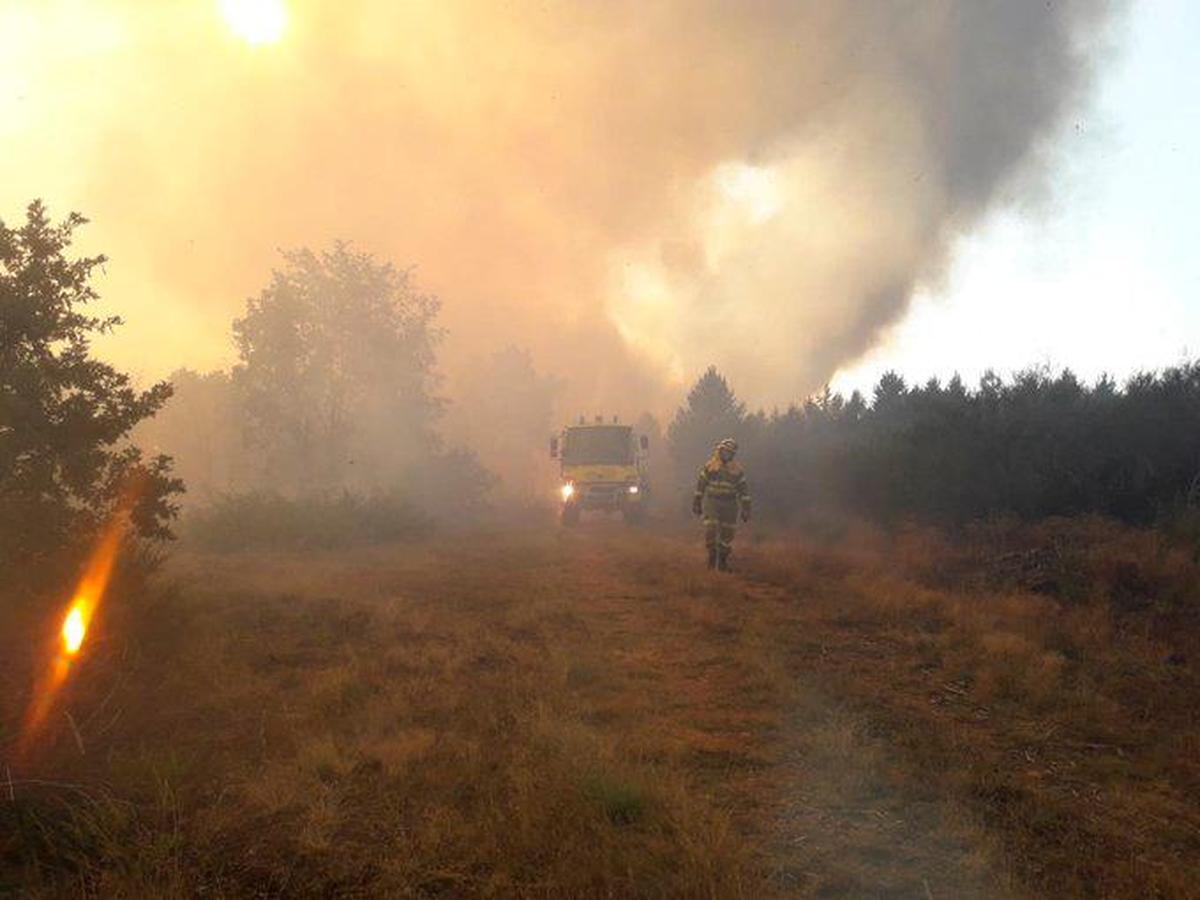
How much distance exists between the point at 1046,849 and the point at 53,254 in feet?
36.2

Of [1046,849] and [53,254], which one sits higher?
[53,254]

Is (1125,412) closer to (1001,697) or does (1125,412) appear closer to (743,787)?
(1001,697)

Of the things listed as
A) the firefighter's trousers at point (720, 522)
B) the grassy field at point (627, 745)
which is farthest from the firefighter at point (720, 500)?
the grassy field at point (627, 745)

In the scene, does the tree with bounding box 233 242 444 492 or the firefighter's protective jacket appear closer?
the firefighter's protective jacket

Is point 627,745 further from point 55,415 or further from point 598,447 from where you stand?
point 598,447

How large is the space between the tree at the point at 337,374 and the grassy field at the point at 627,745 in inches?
862

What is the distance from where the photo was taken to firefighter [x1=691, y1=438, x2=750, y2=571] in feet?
46.8

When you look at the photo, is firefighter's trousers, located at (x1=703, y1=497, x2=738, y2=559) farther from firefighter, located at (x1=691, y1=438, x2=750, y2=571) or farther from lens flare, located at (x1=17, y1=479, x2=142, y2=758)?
lens flare, located at (x1=17, y1=479, x2=142, y2=758)

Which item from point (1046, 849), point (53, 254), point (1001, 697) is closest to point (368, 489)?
point (53, 254)

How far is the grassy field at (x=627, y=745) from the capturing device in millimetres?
4016

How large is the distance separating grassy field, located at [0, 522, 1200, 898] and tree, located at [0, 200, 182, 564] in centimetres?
98

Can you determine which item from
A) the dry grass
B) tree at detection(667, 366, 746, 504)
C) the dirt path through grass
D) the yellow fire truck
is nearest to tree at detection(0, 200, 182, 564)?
the dirt path through grass

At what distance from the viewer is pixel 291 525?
19.7m

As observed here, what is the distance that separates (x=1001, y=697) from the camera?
23.4 ft
